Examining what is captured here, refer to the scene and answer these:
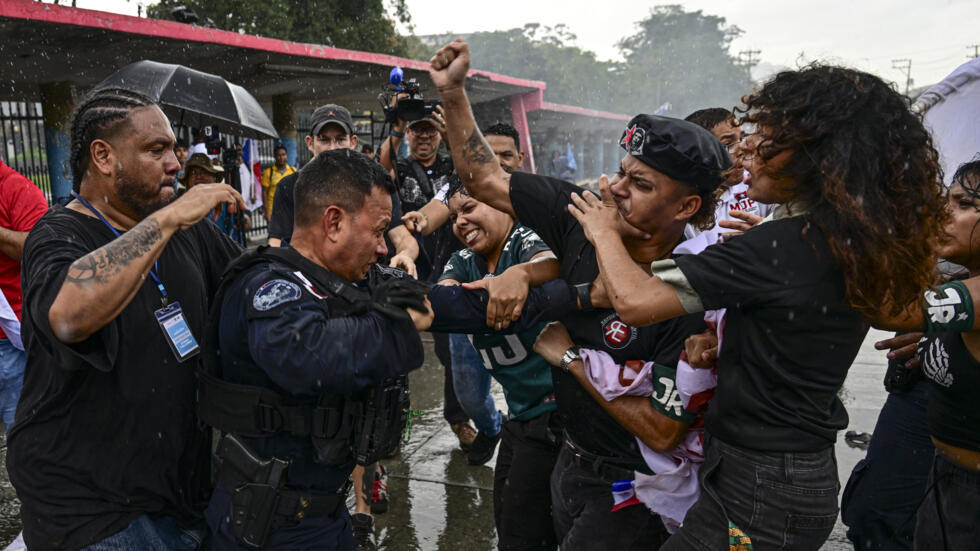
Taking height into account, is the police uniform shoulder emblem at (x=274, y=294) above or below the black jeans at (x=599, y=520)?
above

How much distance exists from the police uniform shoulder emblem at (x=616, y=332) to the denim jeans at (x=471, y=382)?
6.97ft

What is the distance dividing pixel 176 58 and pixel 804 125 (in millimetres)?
Answer: 10289

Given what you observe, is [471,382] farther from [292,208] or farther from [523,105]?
[523,105]

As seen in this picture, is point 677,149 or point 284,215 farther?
point 284,215

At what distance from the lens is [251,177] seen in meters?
11.7

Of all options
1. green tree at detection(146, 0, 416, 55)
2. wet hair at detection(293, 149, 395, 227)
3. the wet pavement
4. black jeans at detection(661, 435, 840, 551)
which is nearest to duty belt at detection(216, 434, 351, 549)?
wet hair at detection(293, 149, 395, 227)

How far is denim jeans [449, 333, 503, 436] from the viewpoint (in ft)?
14.5

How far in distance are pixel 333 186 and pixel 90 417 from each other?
1010mm

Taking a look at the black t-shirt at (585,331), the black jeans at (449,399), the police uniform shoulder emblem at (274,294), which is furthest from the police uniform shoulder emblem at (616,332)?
the black jeans at (449,399)

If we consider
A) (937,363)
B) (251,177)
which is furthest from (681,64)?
(937,363)

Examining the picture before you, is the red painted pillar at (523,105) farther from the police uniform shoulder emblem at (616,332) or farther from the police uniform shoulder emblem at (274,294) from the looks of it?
the police uniform shoulder emblem at (274,294)

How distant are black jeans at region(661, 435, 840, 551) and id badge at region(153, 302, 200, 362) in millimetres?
1638

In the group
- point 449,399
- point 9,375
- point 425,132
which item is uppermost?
point 425,132

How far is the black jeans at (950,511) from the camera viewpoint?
2242 mm
